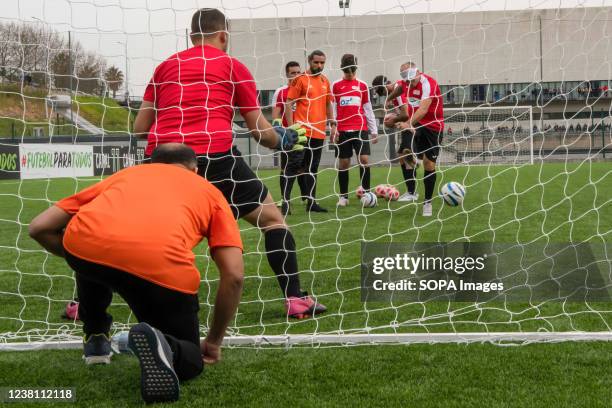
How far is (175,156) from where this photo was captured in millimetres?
2783

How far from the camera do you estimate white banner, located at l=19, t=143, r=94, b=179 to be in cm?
1652

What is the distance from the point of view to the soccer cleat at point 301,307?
143 inches

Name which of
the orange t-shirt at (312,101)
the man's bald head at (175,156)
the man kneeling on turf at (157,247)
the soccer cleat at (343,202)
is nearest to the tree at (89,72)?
the man's bald head at (175,156)

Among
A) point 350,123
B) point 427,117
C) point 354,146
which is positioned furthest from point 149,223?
point 354,146

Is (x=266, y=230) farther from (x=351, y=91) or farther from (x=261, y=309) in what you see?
(x=351, y=91)

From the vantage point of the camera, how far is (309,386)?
2.59 m

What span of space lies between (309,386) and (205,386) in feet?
1.31

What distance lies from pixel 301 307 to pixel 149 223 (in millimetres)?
1379

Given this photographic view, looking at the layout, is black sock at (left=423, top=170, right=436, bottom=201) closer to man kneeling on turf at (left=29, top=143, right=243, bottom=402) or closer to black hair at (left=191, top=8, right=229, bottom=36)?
black hair at (left=191, top=8, right=229, bottom=36)

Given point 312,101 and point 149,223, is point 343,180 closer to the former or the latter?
point 312,101

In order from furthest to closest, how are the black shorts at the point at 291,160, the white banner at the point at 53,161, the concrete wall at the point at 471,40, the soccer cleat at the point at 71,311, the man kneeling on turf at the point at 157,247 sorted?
the white banner at the point at 53,161 < the black shorts at the point at 291,160 < the concrete wall at the point at 471,40 < the soccer cleat at the point at 71,311 < the man kneeling on turf at the point at 157,247

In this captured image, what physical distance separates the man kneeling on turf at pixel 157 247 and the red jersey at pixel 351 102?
20.4ft

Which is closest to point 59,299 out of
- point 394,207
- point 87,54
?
point 87,54

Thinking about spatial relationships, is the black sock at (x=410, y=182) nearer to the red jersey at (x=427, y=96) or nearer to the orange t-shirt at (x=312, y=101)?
the red jersey at (x=427, y=96)
